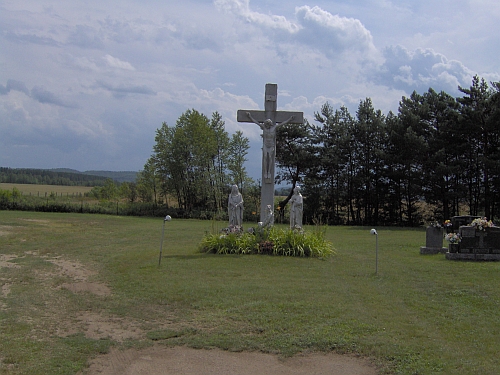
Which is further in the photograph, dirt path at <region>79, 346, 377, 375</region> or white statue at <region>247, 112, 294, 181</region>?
white statue at <region>247, 112, 294, 181</region>

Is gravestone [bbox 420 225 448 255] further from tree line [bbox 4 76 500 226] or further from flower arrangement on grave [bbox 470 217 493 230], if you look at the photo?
tree line [bbox 4 76 500 226]

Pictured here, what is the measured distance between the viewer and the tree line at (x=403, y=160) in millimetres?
30516

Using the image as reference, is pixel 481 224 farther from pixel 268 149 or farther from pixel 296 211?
pixel 268 149

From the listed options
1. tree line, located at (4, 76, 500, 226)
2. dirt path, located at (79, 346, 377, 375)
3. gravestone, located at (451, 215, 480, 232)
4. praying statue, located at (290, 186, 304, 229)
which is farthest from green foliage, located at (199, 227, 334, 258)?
tree line, located at (4, 76, 500, 226)

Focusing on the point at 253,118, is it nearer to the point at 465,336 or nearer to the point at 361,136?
the point at 465,336

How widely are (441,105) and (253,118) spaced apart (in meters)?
20.3

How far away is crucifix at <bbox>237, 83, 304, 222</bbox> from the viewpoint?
52.2ft

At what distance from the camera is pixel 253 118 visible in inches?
639

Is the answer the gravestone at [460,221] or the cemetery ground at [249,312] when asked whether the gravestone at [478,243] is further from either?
the gravestone at [460,221]

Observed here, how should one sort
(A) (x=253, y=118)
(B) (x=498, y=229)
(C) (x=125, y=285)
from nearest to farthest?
1. (C) (x=125, y=285)
2. (B) (x=498, y=229)
3. (A) (x=253, y=118)

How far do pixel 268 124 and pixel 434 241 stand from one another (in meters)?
6.37

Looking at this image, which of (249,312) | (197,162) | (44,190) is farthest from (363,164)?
(44,190)

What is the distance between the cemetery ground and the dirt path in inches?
1.3

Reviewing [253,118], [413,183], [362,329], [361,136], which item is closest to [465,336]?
[362,329]
